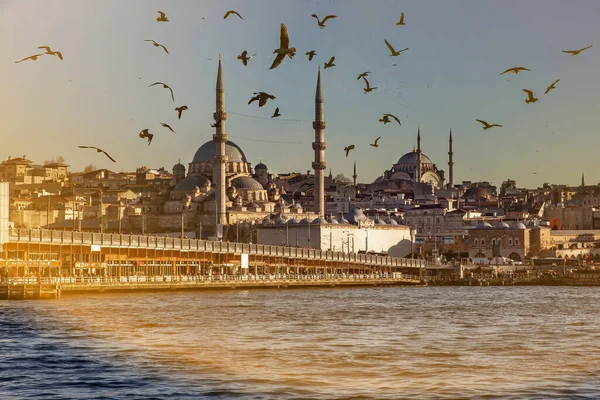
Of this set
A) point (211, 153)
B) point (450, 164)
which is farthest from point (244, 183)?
point (450, 164)

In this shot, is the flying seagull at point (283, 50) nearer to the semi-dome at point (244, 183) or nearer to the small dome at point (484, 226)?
the small dome at point (484, 226)

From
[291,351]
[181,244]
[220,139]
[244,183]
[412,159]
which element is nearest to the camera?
[291,351]

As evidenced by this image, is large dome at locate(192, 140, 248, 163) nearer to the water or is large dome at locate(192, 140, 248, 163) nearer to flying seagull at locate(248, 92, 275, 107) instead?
the water

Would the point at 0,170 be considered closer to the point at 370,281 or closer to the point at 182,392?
the point at 370,281

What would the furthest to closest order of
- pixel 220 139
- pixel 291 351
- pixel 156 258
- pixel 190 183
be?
pixel 190 183 < pixel 220 139 < pixel 156 258 < pixel 291 351

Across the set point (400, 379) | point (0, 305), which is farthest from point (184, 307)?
point (400, 379)

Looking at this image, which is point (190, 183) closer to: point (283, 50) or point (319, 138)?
point (319, 138)
